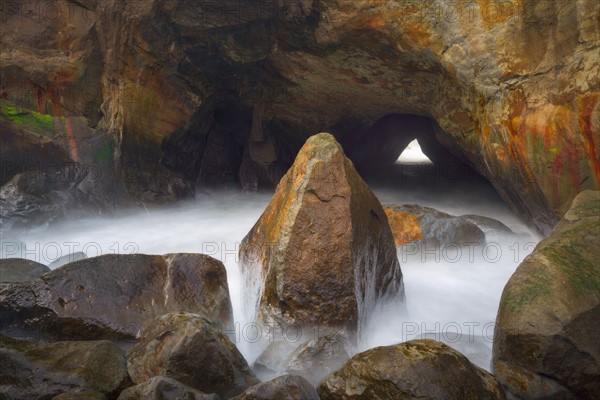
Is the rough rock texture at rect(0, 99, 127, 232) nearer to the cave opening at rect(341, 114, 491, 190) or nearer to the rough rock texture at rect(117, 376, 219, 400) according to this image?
the cave opening at rect(341, 114, 491, 190)

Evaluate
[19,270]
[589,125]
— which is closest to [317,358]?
[19,270]

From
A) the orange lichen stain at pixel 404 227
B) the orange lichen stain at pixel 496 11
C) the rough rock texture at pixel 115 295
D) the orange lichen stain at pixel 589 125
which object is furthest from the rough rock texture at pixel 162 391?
the orange lichen stain at pixel 496 11

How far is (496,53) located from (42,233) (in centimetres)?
606

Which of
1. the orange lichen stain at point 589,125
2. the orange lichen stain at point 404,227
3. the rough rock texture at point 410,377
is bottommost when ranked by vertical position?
the rough rock texture at point 410,377

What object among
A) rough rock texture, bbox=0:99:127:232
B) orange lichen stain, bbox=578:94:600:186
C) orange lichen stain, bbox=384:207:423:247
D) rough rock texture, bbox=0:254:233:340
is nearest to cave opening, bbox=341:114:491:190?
orange lichen stain, bbox=384:207:423:247

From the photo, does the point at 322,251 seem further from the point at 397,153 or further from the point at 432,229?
the point at 397,153

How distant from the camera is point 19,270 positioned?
4.46 m

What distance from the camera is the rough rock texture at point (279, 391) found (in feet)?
8.74

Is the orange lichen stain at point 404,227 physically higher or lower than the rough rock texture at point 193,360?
higher

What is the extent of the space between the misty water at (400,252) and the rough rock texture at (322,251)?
0.31 m

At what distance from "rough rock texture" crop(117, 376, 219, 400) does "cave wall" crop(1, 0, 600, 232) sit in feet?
13.9

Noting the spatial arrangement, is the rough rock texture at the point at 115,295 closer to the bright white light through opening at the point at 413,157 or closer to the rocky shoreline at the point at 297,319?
the rocky shoreline at the point at 297,319

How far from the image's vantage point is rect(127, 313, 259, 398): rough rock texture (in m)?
2.98

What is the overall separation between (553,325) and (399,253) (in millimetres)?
2850
